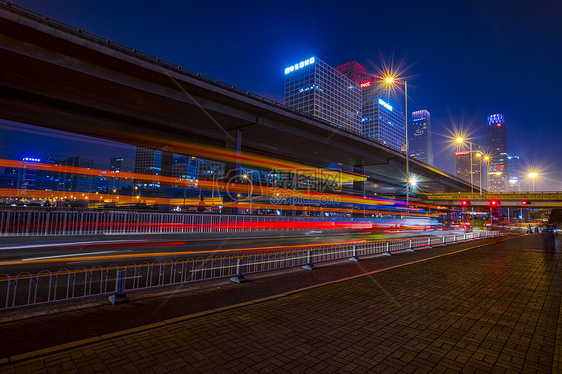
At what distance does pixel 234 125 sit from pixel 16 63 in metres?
19.3

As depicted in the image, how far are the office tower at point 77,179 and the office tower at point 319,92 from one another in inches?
4163

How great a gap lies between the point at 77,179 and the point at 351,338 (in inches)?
846

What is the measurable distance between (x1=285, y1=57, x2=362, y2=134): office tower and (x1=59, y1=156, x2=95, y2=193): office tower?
106 m

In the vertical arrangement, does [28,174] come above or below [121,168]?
below

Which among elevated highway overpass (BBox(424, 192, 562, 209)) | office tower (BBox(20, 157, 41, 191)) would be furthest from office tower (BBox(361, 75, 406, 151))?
office tower (BBox(20, 157, 41, 191))

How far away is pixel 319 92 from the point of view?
4860 inches

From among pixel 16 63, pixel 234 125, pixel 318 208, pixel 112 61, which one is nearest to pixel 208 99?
pixel 234 125

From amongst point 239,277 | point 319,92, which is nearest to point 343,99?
point 319,92

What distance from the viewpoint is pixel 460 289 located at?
8.01m

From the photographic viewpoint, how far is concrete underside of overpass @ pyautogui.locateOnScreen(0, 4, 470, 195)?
19344 millimetres

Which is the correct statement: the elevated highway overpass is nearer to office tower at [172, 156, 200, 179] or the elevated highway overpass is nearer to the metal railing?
the metal railing

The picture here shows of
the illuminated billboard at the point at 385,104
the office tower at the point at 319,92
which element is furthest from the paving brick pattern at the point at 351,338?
the illuminated billboard at the point at 385,104

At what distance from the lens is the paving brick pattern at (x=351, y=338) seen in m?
3.75

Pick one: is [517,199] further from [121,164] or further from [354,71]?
[354,71]
